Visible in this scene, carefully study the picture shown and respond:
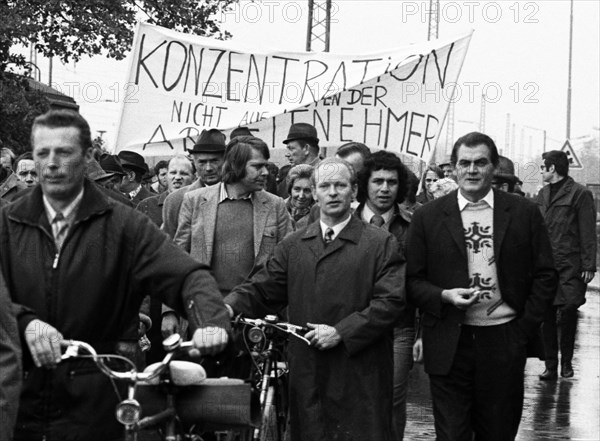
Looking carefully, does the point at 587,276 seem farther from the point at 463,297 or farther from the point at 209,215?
the point at 463,297

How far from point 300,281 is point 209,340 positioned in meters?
2.53

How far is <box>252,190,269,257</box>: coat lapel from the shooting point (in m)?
9.27

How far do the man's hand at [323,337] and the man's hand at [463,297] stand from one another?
2.55ft

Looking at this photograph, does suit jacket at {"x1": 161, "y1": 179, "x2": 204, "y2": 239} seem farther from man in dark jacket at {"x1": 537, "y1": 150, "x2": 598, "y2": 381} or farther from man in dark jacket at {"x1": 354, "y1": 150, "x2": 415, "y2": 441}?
man in dark jacket at {"x1": 537, "y1": 150, "x2": 598, "y2": 381}

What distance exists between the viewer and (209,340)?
18.1ft

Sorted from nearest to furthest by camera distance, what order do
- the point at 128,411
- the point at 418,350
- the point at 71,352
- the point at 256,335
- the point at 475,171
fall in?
the point at 128,411 < the point at 71,352 < the point at 256,335 < the point at 475,171 < the point at 418,350

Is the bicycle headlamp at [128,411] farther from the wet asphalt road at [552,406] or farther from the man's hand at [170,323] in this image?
the wet asphalt road at [552,406]

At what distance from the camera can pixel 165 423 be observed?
552 centimetres

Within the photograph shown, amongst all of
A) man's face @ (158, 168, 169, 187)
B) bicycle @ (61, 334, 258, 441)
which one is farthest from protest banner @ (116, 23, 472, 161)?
bicycle @ (61, 334, 258, 441)

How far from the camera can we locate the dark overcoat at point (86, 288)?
5727 mm

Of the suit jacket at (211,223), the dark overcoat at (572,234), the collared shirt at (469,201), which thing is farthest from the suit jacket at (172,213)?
the dark overcoat at (572,234)

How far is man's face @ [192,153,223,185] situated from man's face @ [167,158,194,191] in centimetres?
206

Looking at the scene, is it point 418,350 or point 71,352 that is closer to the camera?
point 71,352

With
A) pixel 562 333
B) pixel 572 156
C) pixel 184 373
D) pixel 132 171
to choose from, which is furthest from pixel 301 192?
pixel 572 156
